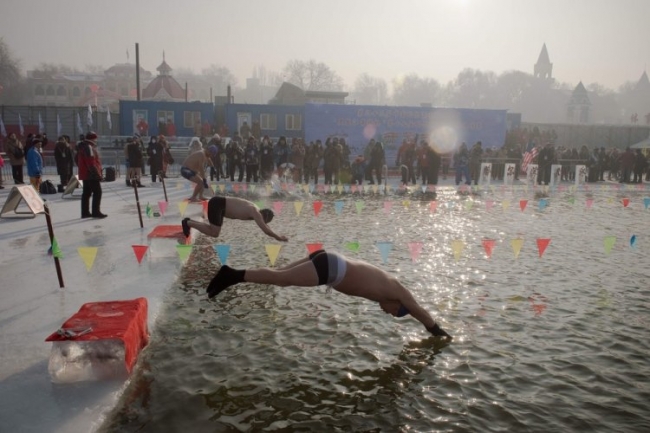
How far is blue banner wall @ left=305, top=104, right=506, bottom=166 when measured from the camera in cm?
2817

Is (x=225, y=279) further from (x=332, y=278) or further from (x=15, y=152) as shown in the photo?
(x=15, y=152)

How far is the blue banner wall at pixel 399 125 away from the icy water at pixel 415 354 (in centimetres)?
1963

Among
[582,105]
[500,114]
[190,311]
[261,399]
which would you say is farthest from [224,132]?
[582,105]

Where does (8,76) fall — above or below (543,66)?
below

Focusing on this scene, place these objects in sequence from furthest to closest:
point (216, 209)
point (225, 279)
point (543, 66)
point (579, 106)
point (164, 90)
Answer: point (543, 66)
point (579, 106)
point (164, 90)
point (216, 209)
point (225, 279)

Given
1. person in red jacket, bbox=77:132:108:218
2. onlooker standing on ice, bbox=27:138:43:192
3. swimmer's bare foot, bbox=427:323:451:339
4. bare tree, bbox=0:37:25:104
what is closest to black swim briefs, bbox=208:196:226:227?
swimmer's bare foot, bbox=427:323:451:339

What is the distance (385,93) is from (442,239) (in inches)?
6173

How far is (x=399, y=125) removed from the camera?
2880 centimetres

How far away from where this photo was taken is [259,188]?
19.8m

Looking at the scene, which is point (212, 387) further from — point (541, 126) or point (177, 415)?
point (541, 126)

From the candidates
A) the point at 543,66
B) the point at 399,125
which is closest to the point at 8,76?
the point at 399,125

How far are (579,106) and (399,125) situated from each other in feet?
301

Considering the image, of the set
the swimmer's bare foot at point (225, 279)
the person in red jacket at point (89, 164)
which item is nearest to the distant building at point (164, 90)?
the person in red jacket at point (89, 164)

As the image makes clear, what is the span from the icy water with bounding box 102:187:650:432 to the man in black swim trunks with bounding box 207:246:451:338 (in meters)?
0.53
